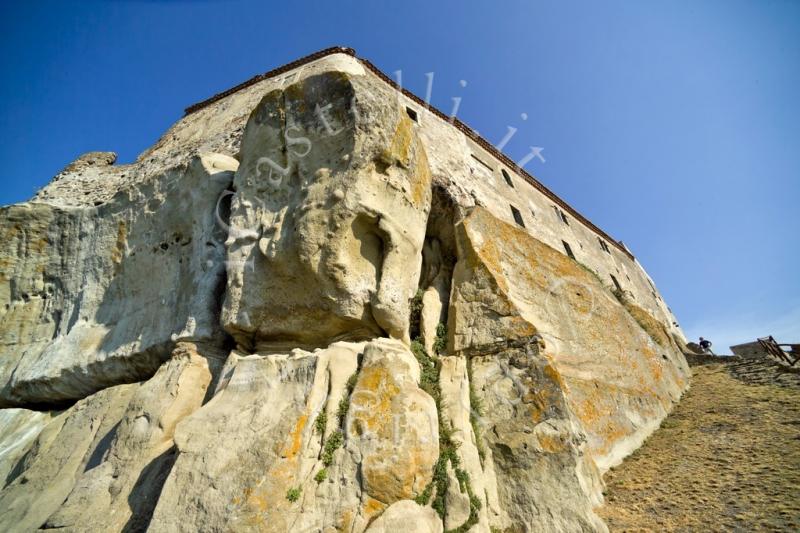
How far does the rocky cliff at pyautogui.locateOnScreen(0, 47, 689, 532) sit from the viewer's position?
4.13m

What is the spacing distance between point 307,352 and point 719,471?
594 cm

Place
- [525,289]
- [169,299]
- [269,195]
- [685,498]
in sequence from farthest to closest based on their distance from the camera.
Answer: [525,289] → [169,299] → [269,195] → [685,498]

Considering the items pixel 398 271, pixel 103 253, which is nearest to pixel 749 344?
pixel 398 271

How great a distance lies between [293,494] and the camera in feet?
12.5

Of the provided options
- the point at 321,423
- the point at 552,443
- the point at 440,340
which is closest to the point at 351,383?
the point at 321,423

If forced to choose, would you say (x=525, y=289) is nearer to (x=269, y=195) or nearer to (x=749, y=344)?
(x=269, y=195)

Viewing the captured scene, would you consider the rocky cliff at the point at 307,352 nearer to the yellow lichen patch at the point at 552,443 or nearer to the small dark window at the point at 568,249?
the yellow lichen patch at the point at 552,443

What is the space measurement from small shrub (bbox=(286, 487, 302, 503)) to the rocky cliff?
0.06ft

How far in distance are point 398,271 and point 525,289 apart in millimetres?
2890

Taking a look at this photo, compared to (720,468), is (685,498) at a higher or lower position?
lower

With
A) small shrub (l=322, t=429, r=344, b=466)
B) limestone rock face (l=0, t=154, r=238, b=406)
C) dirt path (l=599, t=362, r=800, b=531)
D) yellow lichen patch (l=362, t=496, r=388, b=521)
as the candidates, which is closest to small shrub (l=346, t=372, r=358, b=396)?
small shrub (l=322, t=429, r=344, b=466)

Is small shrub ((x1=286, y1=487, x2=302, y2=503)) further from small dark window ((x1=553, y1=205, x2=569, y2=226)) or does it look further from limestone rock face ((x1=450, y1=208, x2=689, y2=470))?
small dark window ((x1=553, y1=205, x2=569, y2=226))

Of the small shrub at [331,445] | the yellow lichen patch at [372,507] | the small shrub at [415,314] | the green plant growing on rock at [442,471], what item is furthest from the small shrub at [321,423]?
the small shrub at [415,314]

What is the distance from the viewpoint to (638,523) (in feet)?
14.8
